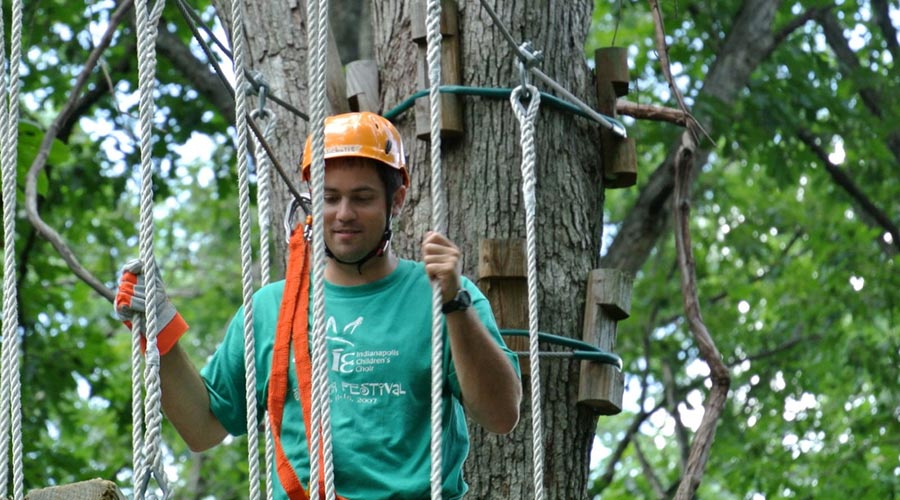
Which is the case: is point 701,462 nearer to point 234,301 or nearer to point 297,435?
point 297,435

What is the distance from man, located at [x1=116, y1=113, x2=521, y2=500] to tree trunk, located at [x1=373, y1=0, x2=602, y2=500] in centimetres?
70

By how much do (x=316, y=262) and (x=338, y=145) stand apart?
0.56 metres

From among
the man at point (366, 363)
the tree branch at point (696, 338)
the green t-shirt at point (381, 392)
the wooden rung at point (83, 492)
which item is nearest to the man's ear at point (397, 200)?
the man at point (366, 363)

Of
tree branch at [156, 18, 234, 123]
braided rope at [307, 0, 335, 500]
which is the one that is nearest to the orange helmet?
braided rope at [307, 0, 335, 500]

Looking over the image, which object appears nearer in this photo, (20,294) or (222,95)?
(222,95)

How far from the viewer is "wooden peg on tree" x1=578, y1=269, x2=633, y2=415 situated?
3514mm

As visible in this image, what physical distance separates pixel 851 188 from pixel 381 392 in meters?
6.60

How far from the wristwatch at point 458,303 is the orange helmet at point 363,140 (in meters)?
0.46

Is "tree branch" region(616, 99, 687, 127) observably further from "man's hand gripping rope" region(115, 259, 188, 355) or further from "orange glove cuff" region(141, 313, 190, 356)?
"man's hand gripping rope" region(115, 259, 188, 355)

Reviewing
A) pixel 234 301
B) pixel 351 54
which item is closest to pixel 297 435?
pixel 351 54

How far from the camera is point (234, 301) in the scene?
476 inches

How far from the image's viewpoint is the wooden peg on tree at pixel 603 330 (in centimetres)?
351

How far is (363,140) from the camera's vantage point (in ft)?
9.15

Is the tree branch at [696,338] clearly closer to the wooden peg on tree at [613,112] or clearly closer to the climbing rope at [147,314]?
the wooden peg on tree at [613,112]
